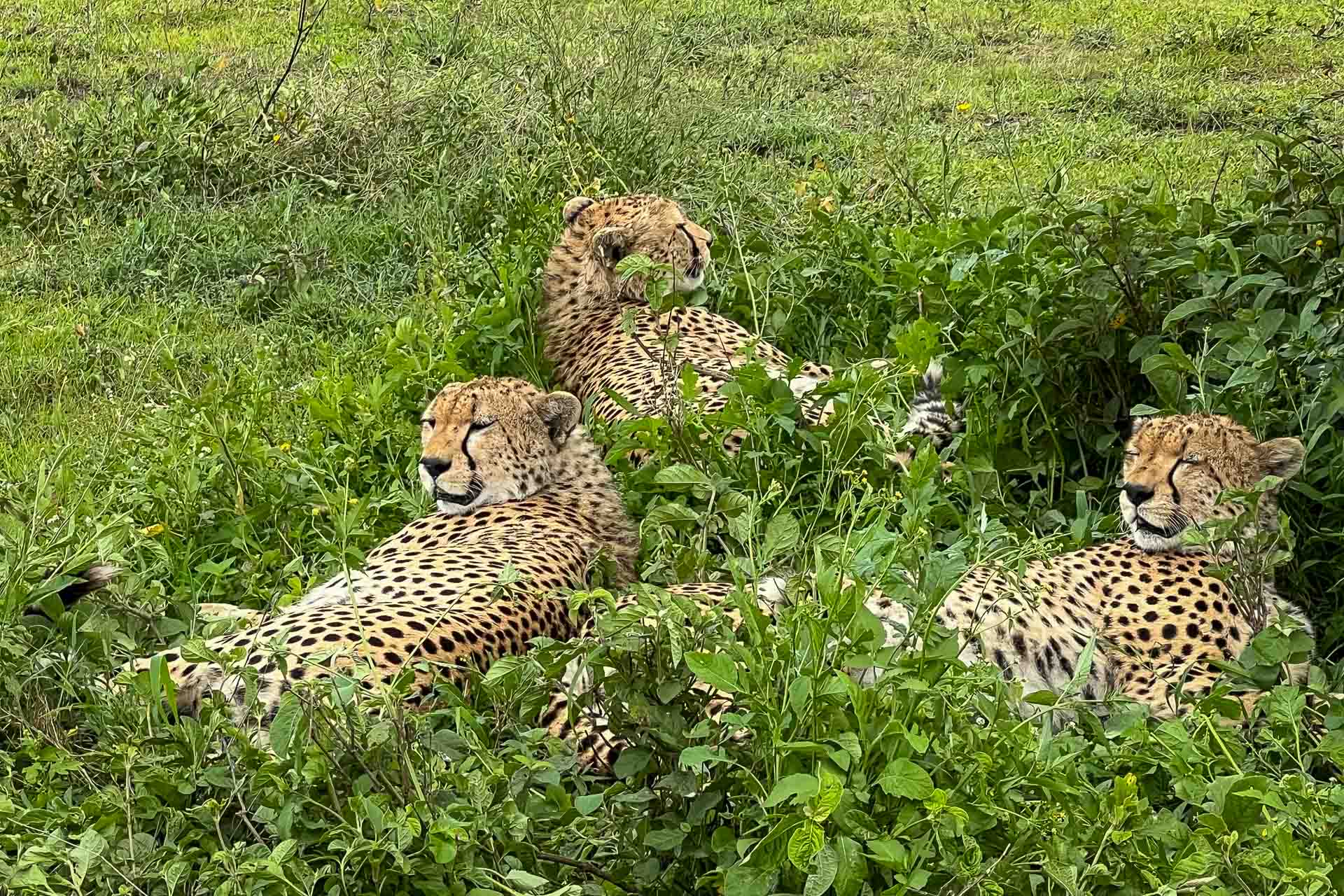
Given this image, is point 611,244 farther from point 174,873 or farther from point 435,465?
point 174,873

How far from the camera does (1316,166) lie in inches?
173

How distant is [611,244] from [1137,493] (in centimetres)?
215

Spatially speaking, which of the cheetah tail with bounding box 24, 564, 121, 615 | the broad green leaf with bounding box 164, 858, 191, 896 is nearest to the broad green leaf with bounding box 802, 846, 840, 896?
the broad green leaf with bounding box 164, 858, 191, 896

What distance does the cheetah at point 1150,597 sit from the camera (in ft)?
11.2

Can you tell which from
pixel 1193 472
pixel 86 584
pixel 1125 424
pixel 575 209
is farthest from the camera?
pixel 575 209

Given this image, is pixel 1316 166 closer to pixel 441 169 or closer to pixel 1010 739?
pixel 1010 739

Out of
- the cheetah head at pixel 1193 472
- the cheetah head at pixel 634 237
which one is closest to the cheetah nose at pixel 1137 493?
the cheetah head at pixel 1193 472

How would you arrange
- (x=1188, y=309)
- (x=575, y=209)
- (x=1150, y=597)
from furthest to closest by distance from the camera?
(x=575, y=209)
(x=1188, y=309)
(x=1150, y=597)

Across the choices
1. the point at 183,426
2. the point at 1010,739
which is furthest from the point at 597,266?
the point at 1010,739

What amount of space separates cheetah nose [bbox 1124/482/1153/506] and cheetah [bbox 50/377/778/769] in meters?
0.99

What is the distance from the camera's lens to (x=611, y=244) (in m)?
5.36

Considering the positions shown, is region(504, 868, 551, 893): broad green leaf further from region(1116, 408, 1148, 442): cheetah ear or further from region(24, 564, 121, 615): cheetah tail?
region(1116, 408, 1148, 442): cheetah ear

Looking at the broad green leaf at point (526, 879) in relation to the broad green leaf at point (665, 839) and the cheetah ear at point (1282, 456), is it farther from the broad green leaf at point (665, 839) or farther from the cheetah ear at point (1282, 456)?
the cheetah ear at point (1282, 456)

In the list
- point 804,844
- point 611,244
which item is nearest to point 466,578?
point 804,844
